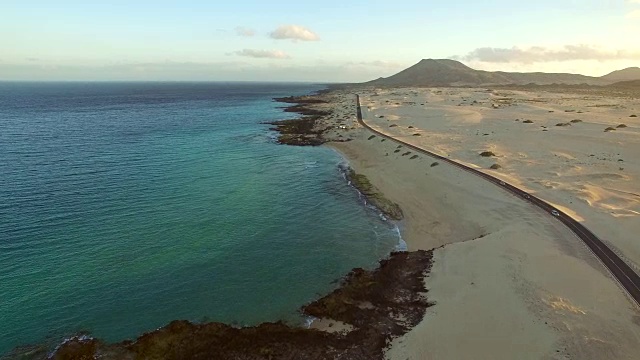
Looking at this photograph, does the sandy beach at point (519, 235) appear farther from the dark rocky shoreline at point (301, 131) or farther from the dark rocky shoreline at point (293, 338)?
the dark rocky shoreline at point (301, 131)

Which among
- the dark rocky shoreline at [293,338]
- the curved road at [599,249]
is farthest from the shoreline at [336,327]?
the curved road at [599,249]

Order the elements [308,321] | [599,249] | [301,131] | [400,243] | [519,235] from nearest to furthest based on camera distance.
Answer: [308,321] < [599,249] < [519,235] < [400,243] < [301,131]

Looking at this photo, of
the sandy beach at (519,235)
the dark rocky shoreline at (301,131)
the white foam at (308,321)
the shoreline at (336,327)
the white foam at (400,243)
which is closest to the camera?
the sandy beach at (519,235)

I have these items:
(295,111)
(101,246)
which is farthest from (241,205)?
(295,111)

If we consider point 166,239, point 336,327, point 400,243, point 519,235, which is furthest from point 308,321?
point 519,235

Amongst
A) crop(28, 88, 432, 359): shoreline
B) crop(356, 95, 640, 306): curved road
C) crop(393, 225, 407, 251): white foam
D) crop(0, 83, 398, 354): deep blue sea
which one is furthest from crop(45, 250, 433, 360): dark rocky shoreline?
crop(356, 95, 640, 306): curved road

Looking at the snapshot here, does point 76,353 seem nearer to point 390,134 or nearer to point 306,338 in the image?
point 306,338

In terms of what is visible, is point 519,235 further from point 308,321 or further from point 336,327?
point 308,321
